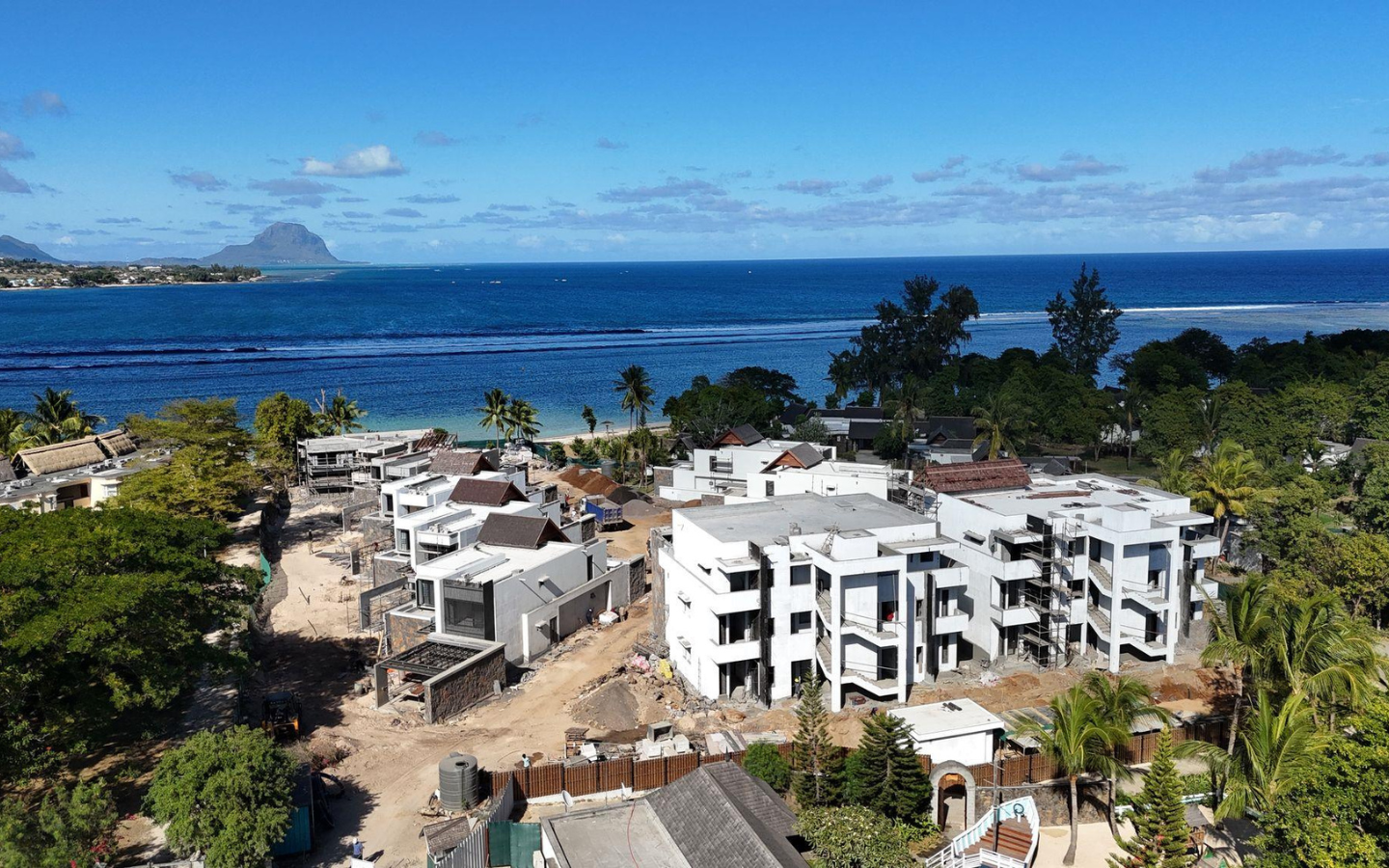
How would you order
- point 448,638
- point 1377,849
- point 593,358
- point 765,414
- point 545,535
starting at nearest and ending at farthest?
point 1377,849 → point 448,638 → point 545,535 → point 765,414 → point 593,358

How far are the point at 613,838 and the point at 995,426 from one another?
5067 cm

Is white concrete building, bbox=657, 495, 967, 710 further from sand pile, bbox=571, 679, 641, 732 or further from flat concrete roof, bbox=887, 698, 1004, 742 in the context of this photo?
flat concrete roof, bbox=887, 698, 1004, 742

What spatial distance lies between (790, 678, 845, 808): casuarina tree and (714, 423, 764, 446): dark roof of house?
126 feet

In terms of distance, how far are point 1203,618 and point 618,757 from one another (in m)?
27.3

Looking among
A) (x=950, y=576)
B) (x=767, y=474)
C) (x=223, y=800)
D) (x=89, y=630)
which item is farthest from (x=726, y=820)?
(x=767, y=474)

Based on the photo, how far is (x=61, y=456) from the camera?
2484 inches

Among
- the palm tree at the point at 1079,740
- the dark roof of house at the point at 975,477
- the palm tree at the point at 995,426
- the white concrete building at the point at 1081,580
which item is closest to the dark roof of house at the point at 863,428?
the palm tree at the point at 995,426

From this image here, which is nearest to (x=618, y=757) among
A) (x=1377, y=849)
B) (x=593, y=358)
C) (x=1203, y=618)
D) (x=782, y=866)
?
(x=782, y=866)

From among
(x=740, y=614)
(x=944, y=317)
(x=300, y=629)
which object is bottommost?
(x=300, y=629)

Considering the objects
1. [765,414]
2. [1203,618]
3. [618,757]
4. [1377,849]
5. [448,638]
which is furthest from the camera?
[765,414]

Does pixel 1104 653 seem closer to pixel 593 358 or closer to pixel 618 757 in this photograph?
pixel 618 757

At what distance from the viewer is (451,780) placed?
2733 cm

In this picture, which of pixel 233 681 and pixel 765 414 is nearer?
pixel 233 681

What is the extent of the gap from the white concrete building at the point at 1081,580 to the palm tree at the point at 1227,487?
7.95 m
